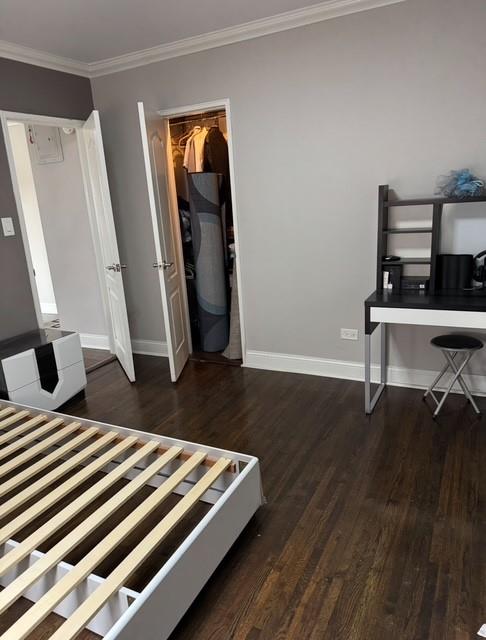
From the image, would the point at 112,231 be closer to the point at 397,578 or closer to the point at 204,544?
the point at 204,544

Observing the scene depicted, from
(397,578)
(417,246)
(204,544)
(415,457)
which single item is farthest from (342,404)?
(204,544)

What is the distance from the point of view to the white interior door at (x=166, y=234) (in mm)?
3422

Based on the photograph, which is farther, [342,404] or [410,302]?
[342,404]

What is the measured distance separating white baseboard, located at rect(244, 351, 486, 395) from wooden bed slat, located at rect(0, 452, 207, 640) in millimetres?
1859

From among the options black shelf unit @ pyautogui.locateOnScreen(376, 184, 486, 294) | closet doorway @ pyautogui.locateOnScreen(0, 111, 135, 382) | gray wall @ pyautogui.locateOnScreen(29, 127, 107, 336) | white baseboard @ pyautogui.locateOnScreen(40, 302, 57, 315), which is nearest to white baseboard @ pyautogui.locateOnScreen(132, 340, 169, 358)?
closet doorway @ pyautogui.locateOnScreen(0, 111, 135, 382)

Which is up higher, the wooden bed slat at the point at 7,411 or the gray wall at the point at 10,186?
the gray wall at the point at 10,186

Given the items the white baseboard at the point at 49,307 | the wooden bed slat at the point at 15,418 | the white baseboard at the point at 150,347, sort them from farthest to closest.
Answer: the white baseboard at the point at 49,307 < the white baseboard at the point at 150,347 < the wooden bed slat at the point at 15,418

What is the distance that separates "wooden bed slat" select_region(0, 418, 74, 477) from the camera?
2.25 metres

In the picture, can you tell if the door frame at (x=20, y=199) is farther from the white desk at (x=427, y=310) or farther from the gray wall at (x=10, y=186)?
the white desk at (x=427, y=310)

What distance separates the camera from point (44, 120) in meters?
3.64

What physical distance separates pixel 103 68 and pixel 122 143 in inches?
23.8

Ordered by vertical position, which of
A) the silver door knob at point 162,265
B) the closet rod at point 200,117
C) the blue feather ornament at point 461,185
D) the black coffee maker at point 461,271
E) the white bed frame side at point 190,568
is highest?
the closet rod at point 200,117

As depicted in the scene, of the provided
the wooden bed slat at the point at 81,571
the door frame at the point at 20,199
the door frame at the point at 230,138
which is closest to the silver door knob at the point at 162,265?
the door frame at the point at 230,138

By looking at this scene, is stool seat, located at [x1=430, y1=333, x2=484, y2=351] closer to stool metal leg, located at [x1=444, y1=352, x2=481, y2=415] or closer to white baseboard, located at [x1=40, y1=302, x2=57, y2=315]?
stool metal leg, located at [x1=444, y1=352, x2=481, y2=415]
